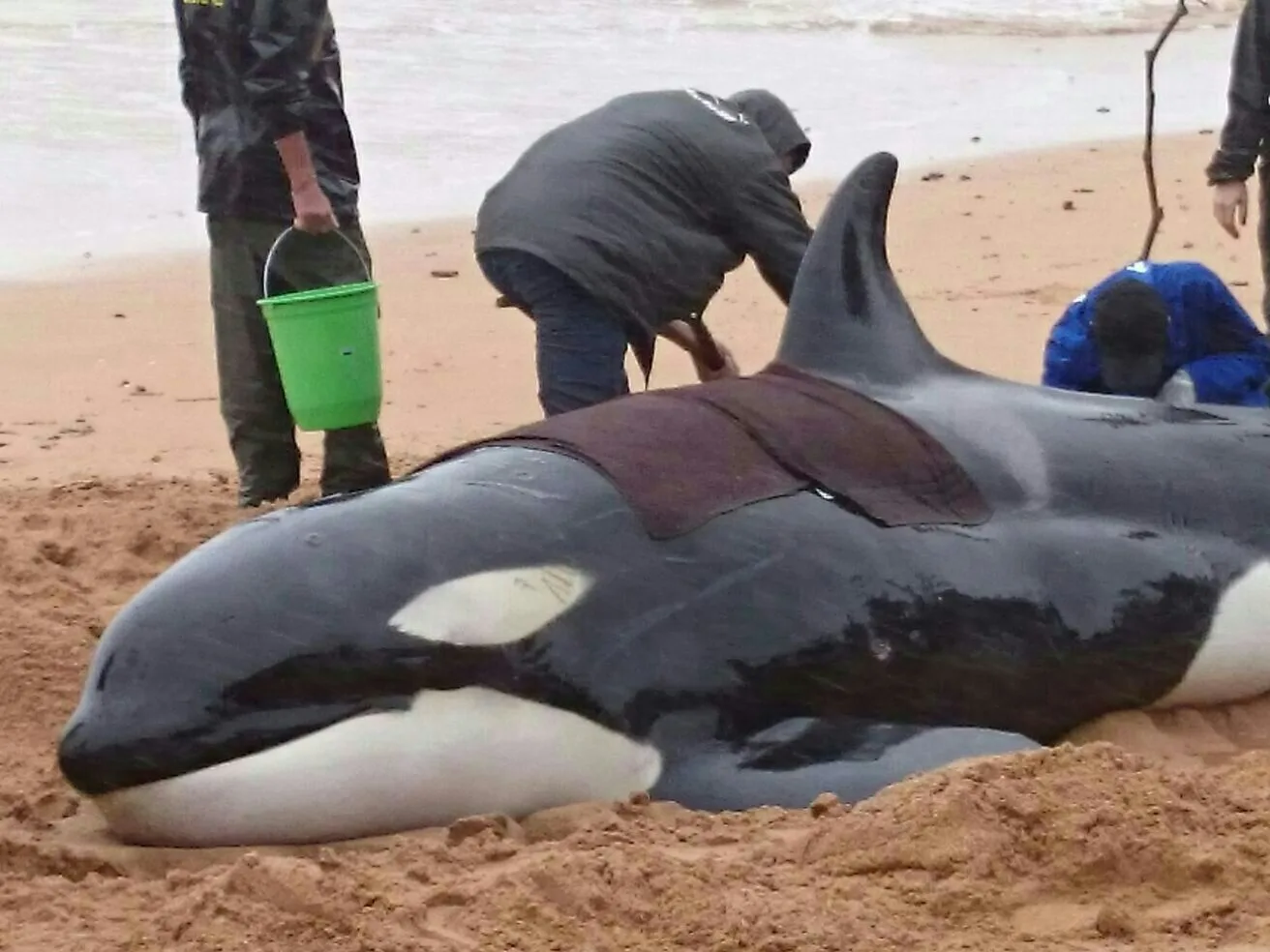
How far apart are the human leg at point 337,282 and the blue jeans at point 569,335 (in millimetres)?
922

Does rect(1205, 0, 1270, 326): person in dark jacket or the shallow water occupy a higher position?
rect(1205, 0, 1270, 326): person in dark jacket

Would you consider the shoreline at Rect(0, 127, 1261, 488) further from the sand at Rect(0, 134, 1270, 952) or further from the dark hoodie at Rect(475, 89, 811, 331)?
the sand at Rect(0, 134, 1270, 952)

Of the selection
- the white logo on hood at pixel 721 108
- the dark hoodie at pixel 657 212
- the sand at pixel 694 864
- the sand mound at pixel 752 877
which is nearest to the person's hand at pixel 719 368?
the dark hoodie at pixel 657 212

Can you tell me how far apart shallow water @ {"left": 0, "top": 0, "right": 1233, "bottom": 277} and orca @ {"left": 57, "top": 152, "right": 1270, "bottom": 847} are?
29.5 feet

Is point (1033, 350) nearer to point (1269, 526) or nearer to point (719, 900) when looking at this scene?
point (1269, 526)

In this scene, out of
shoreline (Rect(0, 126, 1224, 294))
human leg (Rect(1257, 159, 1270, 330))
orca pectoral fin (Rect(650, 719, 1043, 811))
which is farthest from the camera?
shoreline (Rect(0, 126, 1224, 294))

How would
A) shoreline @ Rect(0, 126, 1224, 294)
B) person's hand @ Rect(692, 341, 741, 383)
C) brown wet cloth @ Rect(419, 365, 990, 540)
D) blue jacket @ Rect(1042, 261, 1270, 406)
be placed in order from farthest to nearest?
shoreline @ Rect(0, 126, 1224, 294) < person's hand @ Rect(692, 341, 741, 383) < blue jacket @ Rect(1042, 261, 1270, 406) < brown wet cloth @ Rect(419, 365, 990, 540)

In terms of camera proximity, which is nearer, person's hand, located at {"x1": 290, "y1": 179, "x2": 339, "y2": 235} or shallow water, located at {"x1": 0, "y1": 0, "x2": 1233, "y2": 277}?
person's hand, located at {"x1": 290, "y1": 179, "x2": 339, "y2": 235}

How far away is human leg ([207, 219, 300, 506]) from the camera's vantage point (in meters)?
7.83

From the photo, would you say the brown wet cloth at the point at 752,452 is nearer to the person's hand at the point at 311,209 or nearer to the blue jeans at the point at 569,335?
the blue jeans at the point at 569,335

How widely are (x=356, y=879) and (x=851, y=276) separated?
100 inches

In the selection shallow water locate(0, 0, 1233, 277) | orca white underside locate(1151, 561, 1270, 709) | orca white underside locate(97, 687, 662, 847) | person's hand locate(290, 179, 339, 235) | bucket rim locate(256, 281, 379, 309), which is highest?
person's hand locate(290, 179, 339, 235)

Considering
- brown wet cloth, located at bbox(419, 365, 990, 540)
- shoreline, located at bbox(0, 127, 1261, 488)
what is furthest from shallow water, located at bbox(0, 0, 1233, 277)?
brown wet cloth, located at bbox(419, 365, 990, 540)

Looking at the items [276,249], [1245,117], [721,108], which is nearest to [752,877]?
[721,108]
